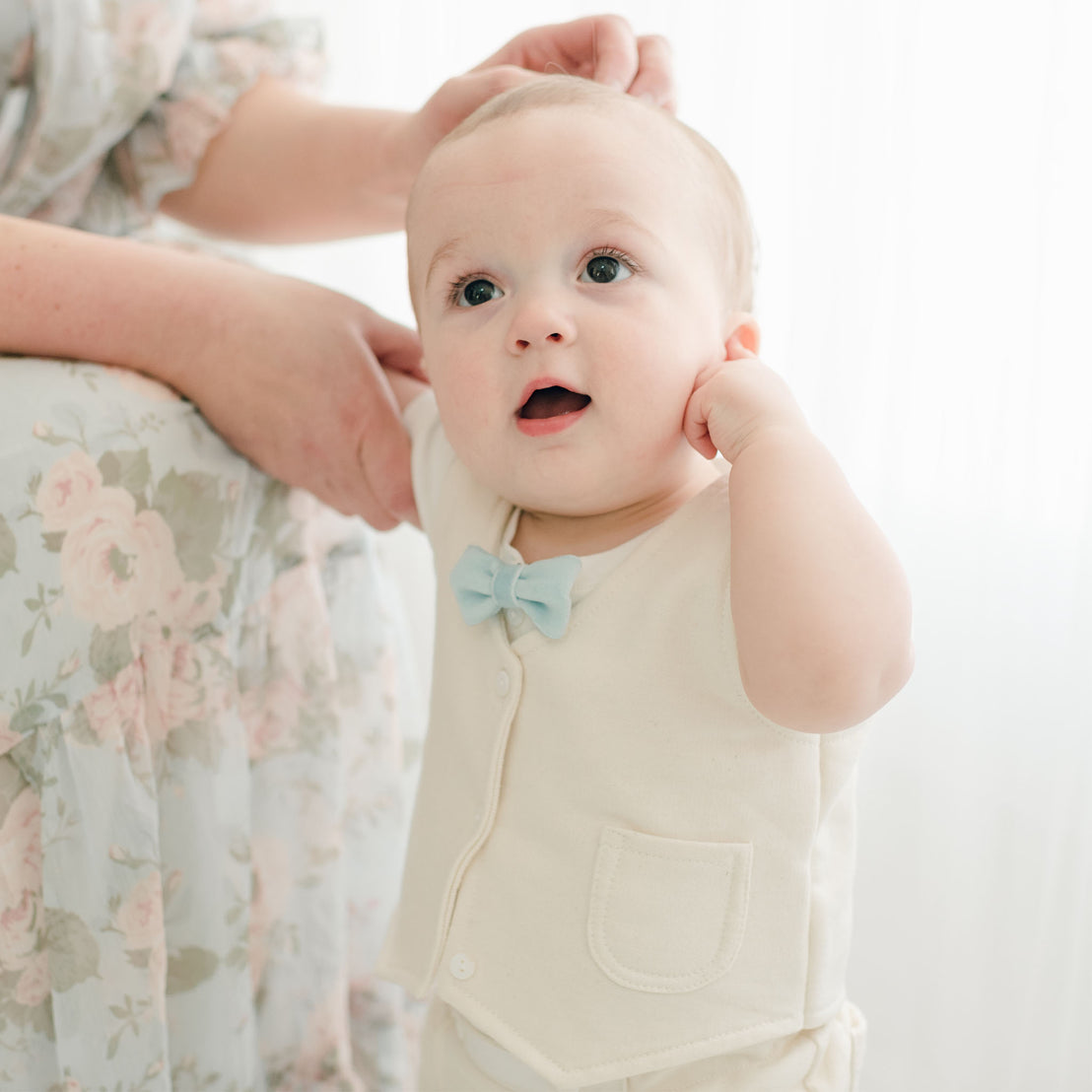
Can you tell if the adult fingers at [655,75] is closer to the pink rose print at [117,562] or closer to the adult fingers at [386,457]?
the adult fingers at [386,457]

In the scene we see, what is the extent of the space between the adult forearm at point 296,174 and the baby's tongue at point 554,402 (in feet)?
1.72

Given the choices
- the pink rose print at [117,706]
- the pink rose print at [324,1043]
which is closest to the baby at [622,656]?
the pink rose print at [117,706]

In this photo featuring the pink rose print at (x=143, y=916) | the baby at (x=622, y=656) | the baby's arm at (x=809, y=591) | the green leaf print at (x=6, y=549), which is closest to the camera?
the baby's arm at (x=809, y=591)

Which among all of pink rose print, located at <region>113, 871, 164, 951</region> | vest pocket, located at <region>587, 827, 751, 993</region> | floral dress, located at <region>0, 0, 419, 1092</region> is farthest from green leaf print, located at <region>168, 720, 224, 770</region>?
vest pocket, located at <region>587, 827, 751, 993</region>

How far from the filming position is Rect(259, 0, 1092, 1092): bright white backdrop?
3.62 feet

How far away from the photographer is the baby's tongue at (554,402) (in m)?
0.74

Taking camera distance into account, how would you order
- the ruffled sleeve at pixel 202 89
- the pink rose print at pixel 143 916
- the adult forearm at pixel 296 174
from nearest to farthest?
the pink rose print at pixel 143 916
the adult forearm at pixel 296 174
the ruffled sleeve at pixel 202 89

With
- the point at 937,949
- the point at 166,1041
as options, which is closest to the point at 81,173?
the point at 166,1041

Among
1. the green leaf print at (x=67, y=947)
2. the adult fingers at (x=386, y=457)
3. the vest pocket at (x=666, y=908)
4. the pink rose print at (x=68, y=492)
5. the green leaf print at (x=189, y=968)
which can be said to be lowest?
the green leaf print at (x=189, y=968)

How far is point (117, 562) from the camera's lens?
897mm

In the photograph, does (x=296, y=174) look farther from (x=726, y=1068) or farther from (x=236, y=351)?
(x=726, y=1068)

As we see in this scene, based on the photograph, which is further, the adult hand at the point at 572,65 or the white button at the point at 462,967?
the adult hand at the point at 572,65

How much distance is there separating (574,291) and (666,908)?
421mm

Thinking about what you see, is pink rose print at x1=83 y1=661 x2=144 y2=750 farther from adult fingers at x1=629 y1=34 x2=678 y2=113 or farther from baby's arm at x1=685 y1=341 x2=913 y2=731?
adult fingers at x1=629 y1=34 x2=678 y2=113
